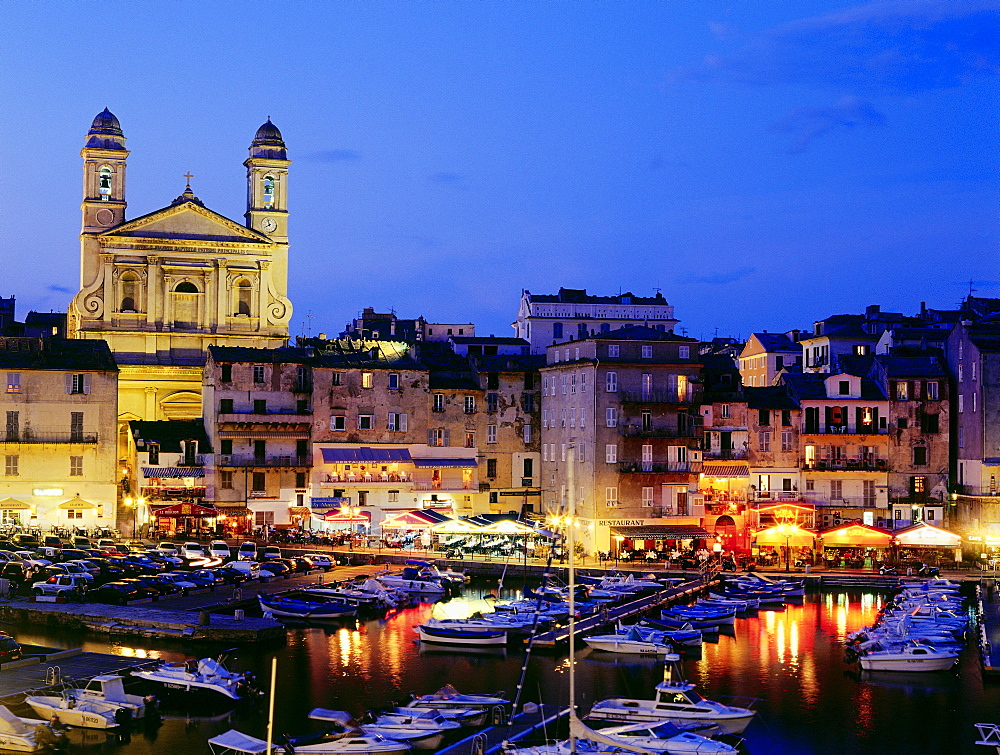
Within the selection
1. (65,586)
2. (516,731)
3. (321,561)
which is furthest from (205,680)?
(321,561)

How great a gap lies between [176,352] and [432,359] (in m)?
21.2

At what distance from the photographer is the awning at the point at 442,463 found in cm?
8094

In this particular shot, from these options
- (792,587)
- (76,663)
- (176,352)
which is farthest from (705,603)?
(176,352)

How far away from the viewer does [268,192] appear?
351 feet

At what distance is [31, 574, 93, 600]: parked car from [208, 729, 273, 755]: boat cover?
957 inches

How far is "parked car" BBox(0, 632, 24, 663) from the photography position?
46.4 m

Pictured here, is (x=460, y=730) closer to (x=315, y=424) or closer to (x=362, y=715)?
(x=362, y=715)

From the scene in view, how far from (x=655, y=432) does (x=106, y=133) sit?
5127 centimetres

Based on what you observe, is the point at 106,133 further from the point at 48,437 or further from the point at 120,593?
the point at 120,593

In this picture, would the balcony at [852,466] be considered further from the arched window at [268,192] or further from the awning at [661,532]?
the arched window at [268,192]

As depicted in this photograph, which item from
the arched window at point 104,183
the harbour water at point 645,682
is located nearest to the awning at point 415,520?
the harbour water at point 645,682

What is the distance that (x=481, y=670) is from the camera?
49.2 m

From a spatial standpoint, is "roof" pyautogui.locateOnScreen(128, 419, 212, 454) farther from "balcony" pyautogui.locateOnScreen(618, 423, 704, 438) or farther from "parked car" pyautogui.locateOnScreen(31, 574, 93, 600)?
"balcony" pyautogui.locateOnScreen(618, 423, 704, 438)

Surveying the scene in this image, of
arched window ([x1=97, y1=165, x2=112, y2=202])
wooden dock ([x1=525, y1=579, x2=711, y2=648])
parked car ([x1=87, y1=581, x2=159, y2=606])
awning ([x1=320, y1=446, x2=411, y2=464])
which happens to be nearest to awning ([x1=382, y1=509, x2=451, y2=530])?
awning ([x1=320, y1=446, x2=411, y2=464])
